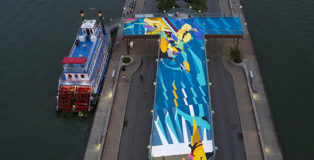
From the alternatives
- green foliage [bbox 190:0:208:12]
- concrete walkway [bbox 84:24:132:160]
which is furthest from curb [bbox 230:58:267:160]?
concrete walkway [bbox 84:24:132:160]

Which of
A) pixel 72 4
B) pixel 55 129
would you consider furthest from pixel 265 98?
pixel 72 4

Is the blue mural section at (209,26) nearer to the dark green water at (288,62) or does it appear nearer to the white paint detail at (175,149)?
the dark green water at (288,62)

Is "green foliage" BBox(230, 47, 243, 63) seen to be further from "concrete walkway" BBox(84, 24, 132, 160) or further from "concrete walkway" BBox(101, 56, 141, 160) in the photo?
"concrete walkway" BBox(84, 24, 132, 160)

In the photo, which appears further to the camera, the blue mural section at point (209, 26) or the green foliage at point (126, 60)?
the green foliage at point (126, 60)

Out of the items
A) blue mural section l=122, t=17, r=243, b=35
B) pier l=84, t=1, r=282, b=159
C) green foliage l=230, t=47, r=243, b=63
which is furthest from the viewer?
blue mural section l=122, t=17, r=243, b=35

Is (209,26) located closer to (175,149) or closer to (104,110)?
(104,110)

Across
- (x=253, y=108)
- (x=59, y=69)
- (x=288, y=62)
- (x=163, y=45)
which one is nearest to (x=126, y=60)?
(x=163, y=45)

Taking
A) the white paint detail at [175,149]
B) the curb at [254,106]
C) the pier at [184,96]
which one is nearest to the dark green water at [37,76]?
the pier at [184,96]
